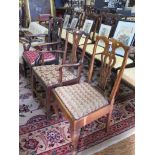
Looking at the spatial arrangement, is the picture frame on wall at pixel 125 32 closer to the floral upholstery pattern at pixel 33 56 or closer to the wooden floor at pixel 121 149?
the floral upholstery pattern at pixel 33 56

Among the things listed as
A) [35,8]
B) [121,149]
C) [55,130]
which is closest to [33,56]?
[55,130]

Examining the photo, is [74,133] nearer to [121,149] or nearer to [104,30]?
[121,149]

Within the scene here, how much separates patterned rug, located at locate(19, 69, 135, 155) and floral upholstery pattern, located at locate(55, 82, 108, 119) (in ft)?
1.17

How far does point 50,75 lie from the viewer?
230 centimetres

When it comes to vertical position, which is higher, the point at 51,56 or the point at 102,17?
the point at 102,17

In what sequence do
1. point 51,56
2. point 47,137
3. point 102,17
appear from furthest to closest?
point 102,17
point 51,56
point 47,137

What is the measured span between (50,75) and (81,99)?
581mm

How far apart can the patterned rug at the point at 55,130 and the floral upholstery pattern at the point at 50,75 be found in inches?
14.3

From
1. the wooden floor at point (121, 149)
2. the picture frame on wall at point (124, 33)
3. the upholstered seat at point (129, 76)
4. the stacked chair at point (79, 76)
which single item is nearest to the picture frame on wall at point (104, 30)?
the stacked chair at point (79, 76)

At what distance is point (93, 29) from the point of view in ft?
12.2

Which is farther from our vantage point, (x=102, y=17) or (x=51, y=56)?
(x=102, y=17)
